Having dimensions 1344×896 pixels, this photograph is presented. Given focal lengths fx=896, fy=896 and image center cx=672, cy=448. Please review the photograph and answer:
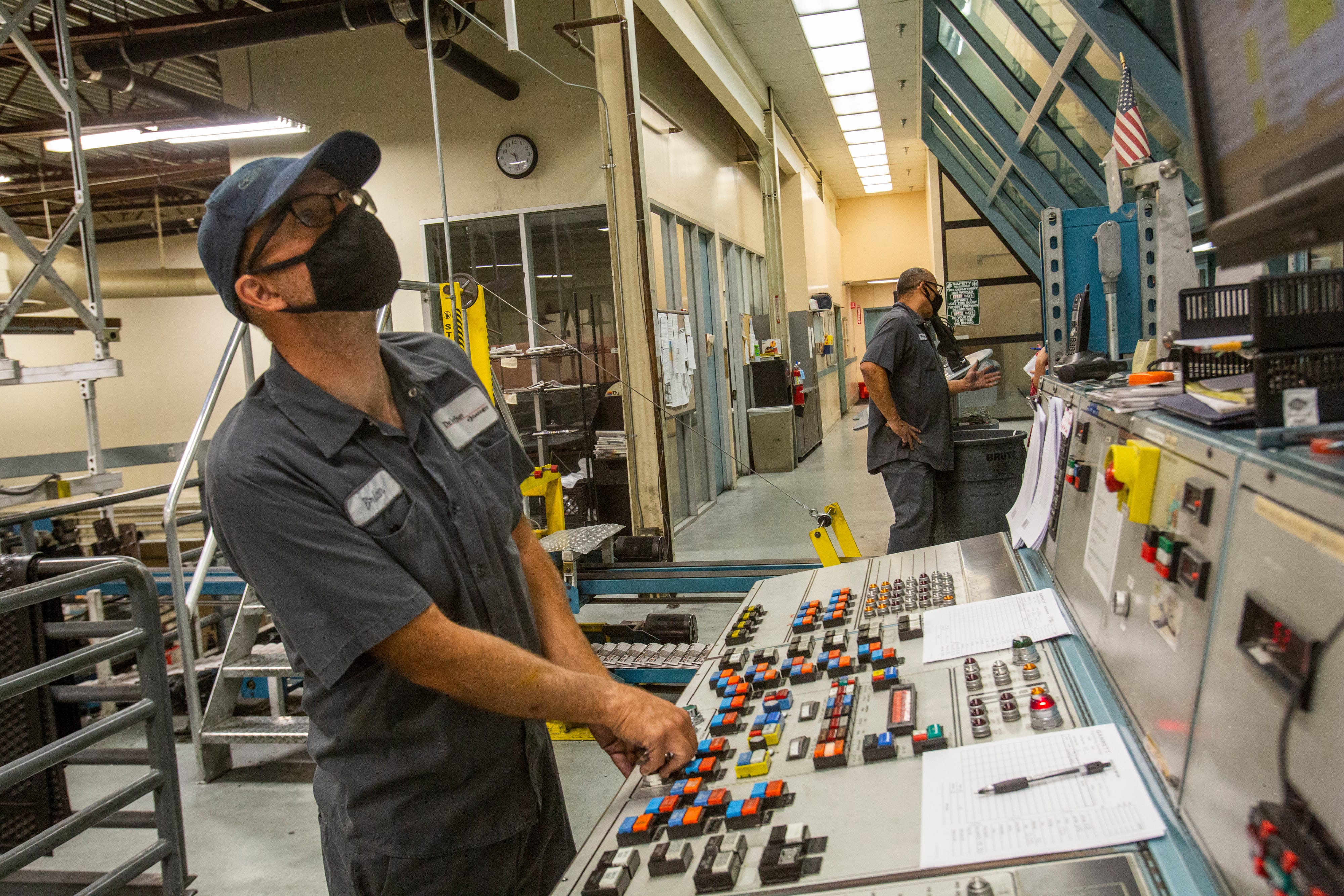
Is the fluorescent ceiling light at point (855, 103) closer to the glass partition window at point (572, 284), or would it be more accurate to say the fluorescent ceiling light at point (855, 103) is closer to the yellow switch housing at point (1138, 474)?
the glass partition window at point (572, 284)

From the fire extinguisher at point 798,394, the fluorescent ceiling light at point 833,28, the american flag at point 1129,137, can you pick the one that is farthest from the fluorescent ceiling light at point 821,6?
the american flag at point 1129,137

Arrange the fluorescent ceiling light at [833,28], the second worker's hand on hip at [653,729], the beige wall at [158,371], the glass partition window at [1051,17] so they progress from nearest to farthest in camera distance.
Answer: the second worker's hand on hip at [653,729]
the glass partition window at [1051,17]
the fluorescent ceiling light at [833,28]
the beige wall at [158,371]

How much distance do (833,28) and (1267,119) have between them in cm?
859

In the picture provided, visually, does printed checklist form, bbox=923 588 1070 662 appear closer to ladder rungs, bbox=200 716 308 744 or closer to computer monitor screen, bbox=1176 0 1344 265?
computer monitor screen, bbox=1176 0 1344 265

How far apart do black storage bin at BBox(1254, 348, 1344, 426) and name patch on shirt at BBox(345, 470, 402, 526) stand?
1.01 m

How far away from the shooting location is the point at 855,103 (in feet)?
37.6

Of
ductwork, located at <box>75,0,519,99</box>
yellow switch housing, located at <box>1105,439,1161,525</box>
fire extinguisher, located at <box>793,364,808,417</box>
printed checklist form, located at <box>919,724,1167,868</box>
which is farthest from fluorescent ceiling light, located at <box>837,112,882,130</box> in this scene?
printed checklist form, located at <box>919,724,1167,868</box>

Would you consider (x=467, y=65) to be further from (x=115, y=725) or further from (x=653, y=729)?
(x=653, y=729)

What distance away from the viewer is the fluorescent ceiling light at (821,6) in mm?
7633

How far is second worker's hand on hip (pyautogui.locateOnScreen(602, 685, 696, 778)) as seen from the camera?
45.6 inches

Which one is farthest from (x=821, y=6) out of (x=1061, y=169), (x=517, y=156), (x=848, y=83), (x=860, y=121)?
(x=860, y=121)

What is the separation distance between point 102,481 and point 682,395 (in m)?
3.67

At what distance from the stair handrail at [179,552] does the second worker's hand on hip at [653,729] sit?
7.32 feet

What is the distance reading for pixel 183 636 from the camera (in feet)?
10.1
